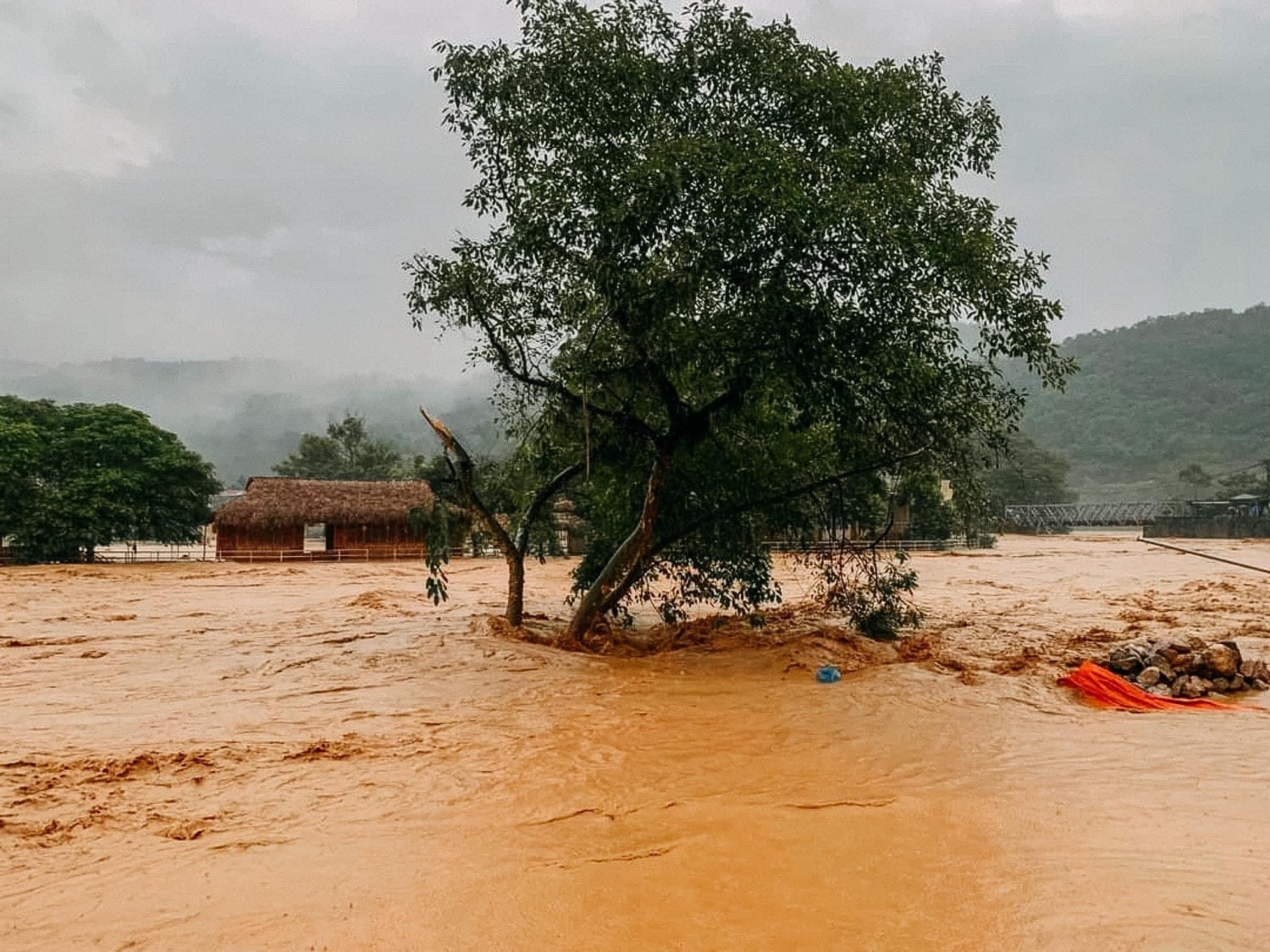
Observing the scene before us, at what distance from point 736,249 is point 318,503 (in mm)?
29070

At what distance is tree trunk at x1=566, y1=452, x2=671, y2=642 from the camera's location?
35.2 feet

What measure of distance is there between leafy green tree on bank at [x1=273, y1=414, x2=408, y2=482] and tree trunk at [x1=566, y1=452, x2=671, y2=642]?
42625 millimetres

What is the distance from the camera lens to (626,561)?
11320 mm

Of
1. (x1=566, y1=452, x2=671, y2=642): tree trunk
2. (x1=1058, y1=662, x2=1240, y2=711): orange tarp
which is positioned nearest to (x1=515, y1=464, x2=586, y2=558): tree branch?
(x1=566, y1=452, x2=671, y2=642): tree trunk

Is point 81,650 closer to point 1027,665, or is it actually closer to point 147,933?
point 147,933

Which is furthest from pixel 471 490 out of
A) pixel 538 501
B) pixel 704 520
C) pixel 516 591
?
pixel 704 520

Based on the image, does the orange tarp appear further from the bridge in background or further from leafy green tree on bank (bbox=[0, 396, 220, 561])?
the bridge in background

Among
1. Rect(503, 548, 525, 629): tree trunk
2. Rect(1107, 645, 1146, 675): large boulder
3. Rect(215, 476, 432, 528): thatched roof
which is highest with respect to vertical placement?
Rect(215, 476, 432, 528): thatched roof

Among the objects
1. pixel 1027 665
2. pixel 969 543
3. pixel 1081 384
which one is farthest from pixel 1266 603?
pixel 1081 384

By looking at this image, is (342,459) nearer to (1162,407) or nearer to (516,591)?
(516,591)

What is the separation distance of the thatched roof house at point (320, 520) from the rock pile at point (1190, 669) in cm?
2613

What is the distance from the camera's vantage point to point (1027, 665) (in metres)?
10.1

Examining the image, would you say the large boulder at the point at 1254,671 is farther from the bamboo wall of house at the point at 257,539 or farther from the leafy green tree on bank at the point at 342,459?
the leafy green tree on bank at the point at 342,459

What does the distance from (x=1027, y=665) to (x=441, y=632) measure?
7980 millimetres
